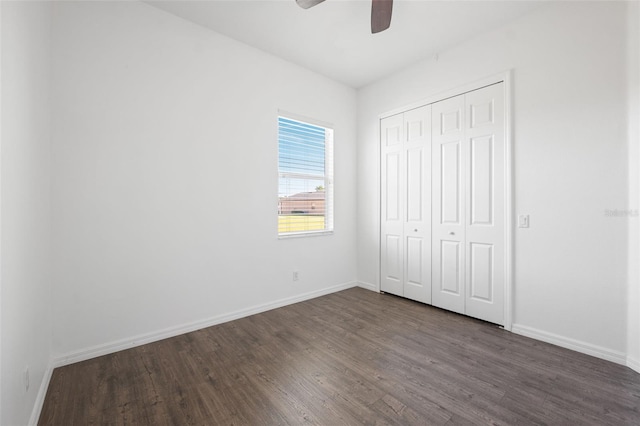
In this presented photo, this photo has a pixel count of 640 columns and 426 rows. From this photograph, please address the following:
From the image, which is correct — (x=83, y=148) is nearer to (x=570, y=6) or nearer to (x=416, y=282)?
(x=416, y=282)

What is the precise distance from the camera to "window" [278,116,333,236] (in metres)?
3.50

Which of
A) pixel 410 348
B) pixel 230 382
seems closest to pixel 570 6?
pixel 410 348

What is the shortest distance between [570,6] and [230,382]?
4027 mm

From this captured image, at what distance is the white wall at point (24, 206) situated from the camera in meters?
1.23

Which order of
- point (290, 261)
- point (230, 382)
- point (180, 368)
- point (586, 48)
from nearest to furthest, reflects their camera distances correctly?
point (230, 382)
point (180, 368)
point (586, 48)
point (290, 261)

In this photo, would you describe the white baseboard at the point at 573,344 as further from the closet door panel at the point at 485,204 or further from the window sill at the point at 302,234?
the window sill at the point at 302,234

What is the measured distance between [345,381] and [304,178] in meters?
2.46

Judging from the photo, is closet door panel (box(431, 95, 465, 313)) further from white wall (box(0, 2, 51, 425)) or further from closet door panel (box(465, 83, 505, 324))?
white wall (box(0, 2, 51, 425))

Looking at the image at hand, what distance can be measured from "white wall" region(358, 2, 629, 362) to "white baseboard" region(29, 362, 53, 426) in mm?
3664

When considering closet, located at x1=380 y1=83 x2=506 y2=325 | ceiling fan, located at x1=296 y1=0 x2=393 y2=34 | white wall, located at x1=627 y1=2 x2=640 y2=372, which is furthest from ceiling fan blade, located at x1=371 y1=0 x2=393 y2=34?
white wall, located at x1=627 y1=2 x2=640 y2=372

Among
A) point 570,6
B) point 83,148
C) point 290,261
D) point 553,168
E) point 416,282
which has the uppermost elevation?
point 570,6

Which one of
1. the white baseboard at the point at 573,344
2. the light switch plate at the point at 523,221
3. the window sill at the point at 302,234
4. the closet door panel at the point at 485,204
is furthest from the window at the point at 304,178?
the white baseboard at the point at 573,344

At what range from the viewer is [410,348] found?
2.38 meters

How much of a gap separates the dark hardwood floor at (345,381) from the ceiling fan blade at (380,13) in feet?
8.90
